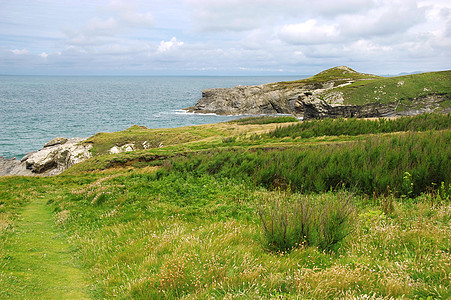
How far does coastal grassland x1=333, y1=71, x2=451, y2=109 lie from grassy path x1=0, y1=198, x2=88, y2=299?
53.3m

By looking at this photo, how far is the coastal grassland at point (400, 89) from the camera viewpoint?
54.1m

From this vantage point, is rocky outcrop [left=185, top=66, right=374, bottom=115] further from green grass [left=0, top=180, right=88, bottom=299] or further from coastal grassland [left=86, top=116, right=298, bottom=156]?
green grass [left=0, top=180, right=88, bottom=299]

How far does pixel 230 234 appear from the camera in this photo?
6.67 meters

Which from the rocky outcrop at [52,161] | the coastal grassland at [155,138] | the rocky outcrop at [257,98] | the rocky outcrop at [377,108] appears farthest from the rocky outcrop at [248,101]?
the rocky outcrop at [52,161]

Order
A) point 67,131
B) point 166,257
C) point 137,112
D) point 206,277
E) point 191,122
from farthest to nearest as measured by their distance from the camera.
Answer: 1. point 137,112
2. point 191,122
3. point 67,131
4. point 166,257
5. point 206,277

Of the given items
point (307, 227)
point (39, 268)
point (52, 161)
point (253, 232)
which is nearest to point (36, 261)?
point (39, 268)

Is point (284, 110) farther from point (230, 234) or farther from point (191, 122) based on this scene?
point (230, 234)

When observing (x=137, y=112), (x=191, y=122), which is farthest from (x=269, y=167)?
(x=137, y=112)

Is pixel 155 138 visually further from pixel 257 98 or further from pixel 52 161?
pixel 257 98

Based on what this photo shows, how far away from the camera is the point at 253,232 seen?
23.5 ft

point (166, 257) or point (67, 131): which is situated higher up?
point (166, 257)

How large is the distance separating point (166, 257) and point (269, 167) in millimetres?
8456

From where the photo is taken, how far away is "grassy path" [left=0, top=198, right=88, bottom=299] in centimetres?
565

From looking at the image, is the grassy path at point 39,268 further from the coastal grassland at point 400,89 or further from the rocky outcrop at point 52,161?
the coastal grassland at point 400,89
